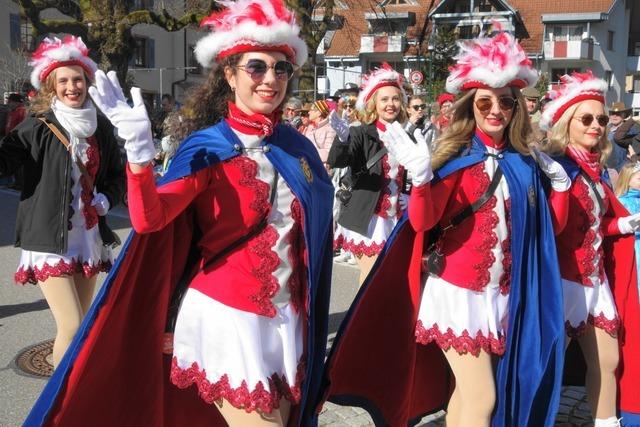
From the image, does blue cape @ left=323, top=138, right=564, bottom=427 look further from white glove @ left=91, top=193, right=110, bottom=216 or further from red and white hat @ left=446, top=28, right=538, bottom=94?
white glove @ left=91, top=193, right=110, bottom=216

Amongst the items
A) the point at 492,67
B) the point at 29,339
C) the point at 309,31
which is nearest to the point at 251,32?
the point at 492,67

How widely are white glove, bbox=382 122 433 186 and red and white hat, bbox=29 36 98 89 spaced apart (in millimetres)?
2238

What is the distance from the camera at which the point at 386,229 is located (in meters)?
6.18

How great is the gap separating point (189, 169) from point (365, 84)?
4.29 m

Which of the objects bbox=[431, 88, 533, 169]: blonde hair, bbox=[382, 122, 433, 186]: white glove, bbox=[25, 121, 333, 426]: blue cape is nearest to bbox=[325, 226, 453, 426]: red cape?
bbox=[431, 88, 533, 169]: blonde hair

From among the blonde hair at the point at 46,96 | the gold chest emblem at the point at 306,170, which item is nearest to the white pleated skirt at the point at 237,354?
the gold chest emblem at the point at 306,170

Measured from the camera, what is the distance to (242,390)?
2676 mm

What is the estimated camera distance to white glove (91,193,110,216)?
179 inches

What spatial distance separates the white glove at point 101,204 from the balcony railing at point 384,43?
41.2m

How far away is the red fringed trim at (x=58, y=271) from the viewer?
4.38m

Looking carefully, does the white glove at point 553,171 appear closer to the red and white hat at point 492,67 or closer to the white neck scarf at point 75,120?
the red and white hat at point 492,67

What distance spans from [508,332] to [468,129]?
95cm

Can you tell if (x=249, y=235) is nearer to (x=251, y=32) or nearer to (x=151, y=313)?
(x=151, y=313)

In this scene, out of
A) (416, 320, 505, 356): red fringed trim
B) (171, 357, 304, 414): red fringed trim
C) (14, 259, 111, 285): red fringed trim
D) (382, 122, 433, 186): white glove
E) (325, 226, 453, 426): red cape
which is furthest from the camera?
(14, 259, 111, 285): red fringed trim
